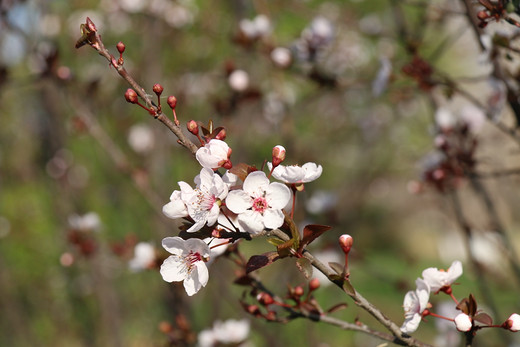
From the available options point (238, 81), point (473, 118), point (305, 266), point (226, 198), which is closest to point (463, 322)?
point (305, 266)

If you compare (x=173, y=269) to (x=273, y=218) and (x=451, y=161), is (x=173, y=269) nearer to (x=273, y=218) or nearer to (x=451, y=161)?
(x=273, y=218)

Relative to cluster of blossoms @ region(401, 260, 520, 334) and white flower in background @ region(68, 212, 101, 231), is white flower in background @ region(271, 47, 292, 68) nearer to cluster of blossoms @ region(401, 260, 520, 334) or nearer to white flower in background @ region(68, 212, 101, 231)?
white flower in background @ region(68, 212, 101, 231)

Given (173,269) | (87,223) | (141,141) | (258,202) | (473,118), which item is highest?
(141,141)

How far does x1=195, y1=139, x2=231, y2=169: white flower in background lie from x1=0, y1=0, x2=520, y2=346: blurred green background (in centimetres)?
112

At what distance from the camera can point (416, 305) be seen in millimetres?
1097

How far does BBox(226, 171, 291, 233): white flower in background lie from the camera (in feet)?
3.06

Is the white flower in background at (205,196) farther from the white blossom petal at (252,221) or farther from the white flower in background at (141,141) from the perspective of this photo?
the white flower in background at (141,141)

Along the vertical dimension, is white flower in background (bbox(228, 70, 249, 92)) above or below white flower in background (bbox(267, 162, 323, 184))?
above

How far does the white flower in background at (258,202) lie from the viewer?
36.7 inches

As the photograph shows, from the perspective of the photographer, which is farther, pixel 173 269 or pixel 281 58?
pixel 281 58

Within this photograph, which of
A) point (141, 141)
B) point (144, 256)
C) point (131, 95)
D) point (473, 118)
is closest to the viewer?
point (131, 95)

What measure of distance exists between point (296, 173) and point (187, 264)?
13.7 inches

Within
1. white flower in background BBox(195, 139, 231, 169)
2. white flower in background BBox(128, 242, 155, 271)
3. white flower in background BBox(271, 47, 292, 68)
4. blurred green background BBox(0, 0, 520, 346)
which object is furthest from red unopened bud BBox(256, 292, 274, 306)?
white flower in background BBox(271, 47, 292, 68)

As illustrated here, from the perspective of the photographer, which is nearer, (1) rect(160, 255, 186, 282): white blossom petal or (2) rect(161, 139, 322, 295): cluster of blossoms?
(2) rect(161, 139, 322, 295): cluster of blossoms
